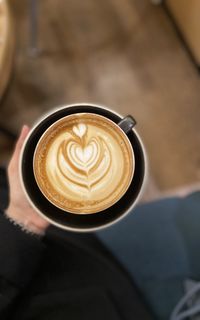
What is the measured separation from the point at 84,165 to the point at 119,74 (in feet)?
2.59

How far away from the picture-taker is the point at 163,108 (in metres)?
1.33

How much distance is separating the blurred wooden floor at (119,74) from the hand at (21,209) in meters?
0.56

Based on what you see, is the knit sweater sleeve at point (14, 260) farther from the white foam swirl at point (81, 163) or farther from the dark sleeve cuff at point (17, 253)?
the white foam swirl at point (81, 163)

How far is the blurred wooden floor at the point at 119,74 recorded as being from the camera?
129 cm

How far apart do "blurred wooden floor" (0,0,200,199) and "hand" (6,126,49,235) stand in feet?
1.82

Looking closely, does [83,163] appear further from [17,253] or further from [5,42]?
[5,42]

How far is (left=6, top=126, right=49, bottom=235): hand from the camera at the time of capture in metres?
0.71

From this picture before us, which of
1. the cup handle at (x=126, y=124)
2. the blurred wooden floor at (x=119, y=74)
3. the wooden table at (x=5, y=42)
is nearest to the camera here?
the cup handle at (x=126, y=124)

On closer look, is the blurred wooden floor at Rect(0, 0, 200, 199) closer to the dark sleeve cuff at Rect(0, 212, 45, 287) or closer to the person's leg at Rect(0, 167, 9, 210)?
the person's leg at Rect(0, 167, 9, 210)

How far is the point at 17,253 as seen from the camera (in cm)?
66

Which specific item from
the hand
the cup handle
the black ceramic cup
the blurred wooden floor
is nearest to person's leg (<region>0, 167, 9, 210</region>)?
the hand

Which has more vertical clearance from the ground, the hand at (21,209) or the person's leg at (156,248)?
the hand at (21,209)

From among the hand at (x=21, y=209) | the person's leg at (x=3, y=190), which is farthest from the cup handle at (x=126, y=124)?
the person's leg at (x=3, y=190)

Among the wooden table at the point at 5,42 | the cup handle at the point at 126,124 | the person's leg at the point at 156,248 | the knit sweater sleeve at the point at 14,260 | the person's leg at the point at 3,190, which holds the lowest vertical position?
the person's leg at the point at 156,248
